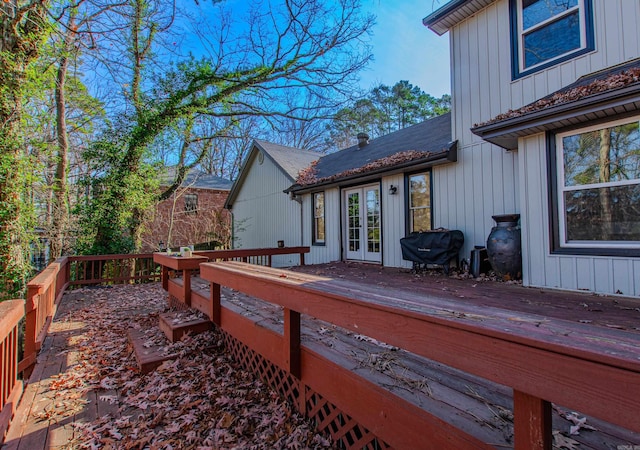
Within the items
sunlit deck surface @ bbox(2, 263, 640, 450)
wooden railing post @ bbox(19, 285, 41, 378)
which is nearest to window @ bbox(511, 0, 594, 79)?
sunlit deck surface @ bbox(2, 263, 640, 450)

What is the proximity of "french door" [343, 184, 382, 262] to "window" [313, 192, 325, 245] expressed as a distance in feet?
3.43

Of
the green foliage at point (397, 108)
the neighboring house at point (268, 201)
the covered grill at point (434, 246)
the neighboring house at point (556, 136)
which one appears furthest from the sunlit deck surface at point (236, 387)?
the green foliage at point (397, 108)

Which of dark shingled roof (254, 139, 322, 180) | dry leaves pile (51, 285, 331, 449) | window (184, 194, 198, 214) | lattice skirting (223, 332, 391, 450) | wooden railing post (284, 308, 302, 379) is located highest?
dark shingled roof (254, 139, 322, 180)

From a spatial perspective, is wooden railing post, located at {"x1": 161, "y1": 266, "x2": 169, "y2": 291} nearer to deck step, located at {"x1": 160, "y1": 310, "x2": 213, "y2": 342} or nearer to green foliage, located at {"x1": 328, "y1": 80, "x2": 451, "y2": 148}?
deck step, located at {"x1": 160, "y1": 310, "x2": 213, "y2": 342}

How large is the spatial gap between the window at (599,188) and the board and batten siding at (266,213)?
714 centimetres

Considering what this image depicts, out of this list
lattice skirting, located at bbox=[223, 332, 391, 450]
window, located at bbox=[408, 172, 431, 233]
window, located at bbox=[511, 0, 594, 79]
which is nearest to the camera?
lattice skirting, located at bbox=[223, 332, 391, 450]

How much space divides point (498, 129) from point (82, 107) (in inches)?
474

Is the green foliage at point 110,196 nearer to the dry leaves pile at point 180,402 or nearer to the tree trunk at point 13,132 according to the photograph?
the tree trunk at point 13,132

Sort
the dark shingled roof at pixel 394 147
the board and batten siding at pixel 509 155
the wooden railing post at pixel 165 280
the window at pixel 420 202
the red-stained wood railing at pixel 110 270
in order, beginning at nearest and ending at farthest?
the board and batten siding at pixel 509 155 < the wooden railing post at pixel 165 280 < the window at pixel 420 202 < the dark shingled roof at pixel 394 147 < the red-stained wood railing at pixel 110 270

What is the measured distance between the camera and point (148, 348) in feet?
11.2

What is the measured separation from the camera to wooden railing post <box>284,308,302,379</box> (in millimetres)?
2084

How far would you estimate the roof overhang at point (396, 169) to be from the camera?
5.82 m

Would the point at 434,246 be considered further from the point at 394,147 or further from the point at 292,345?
the point at 292,345

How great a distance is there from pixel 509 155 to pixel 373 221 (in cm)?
324
